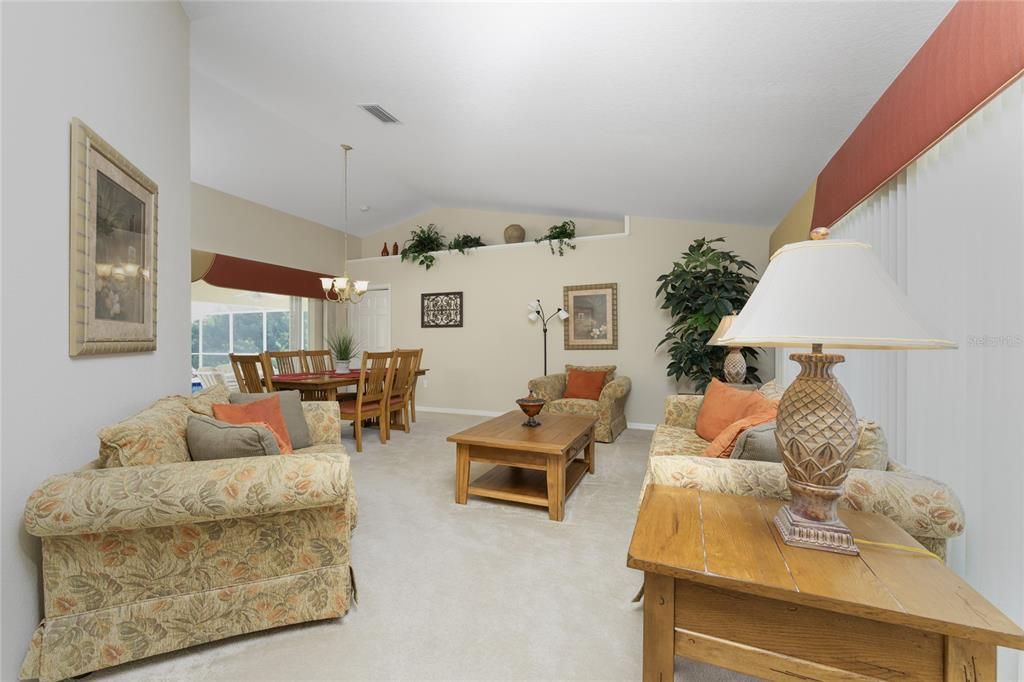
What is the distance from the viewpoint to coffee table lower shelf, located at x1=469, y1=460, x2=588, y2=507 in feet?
8.42

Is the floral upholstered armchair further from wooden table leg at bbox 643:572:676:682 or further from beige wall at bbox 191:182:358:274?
beige wall at bbox 191:182:358:274

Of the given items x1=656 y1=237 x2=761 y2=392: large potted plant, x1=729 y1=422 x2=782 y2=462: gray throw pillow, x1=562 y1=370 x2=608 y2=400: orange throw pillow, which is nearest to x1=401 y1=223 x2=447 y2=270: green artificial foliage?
x1=562 y1=370 x2=608 y2=400: orange throw pillow

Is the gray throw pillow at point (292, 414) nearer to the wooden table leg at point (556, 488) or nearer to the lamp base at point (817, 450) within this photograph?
the wooden table leg at point (556, 488)

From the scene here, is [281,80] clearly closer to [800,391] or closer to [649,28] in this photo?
[649,28]

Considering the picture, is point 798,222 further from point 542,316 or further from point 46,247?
point 46,247

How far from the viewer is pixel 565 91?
252 cm

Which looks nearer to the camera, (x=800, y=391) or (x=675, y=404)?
(x=800, y=391)

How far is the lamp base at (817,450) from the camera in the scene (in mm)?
999

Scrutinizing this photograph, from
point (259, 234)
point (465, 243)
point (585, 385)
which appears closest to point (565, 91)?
point (585, 385)

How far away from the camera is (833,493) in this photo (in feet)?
3.34

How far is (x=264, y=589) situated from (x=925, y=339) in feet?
6.57

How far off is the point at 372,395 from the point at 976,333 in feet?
13.3

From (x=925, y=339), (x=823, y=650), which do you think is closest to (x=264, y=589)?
(x=823, y=650)

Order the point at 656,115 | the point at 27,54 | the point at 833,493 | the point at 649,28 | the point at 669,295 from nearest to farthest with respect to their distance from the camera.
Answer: the point at 833,493 → the point at 27,54 → the point at 649,28 → the point at 656,115 → the point at 669,295
